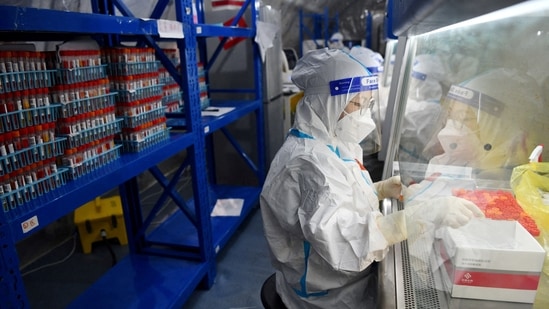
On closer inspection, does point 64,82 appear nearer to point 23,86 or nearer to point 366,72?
point 23,86

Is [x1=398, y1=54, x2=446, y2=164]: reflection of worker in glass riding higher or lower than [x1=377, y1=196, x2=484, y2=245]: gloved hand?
higher

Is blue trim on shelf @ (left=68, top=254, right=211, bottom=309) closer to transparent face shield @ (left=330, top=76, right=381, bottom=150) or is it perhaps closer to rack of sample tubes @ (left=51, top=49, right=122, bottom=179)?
rack of sample tubes @ (left=51, top=49, right=122, bottom=179)

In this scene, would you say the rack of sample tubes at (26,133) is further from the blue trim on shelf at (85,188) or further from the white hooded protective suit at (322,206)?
the white hooded protective suit at (322,206)

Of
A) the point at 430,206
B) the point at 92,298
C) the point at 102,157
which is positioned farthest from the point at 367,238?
the point at 92,298

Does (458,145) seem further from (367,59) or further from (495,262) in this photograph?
(367,59)

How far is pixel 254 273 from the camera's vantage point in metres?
2.40

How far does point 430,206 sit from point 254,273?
5.45 feet

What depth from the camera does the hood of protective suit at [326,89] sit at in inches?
49.5

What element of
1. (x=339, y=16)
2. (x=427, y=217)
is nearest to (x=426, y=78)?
(x=427, y=217)

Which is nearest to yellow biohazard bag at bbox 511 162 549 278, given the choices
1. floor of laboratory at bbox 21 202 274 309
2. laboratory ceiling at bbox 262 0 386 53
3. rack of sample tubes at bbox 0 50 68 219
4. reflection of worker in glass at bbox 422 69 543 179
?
reflection of worker in glass at bbox 422 69 543 179

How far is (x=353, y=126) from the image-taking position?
1329 mm

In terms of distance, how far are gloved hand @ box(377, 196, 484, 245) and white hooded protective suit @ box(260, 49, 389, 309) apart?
47 mm

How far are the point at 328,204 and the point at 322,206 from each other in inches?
0.7

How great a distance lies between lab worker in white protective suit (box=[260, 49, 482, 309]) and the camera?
1005 mm
